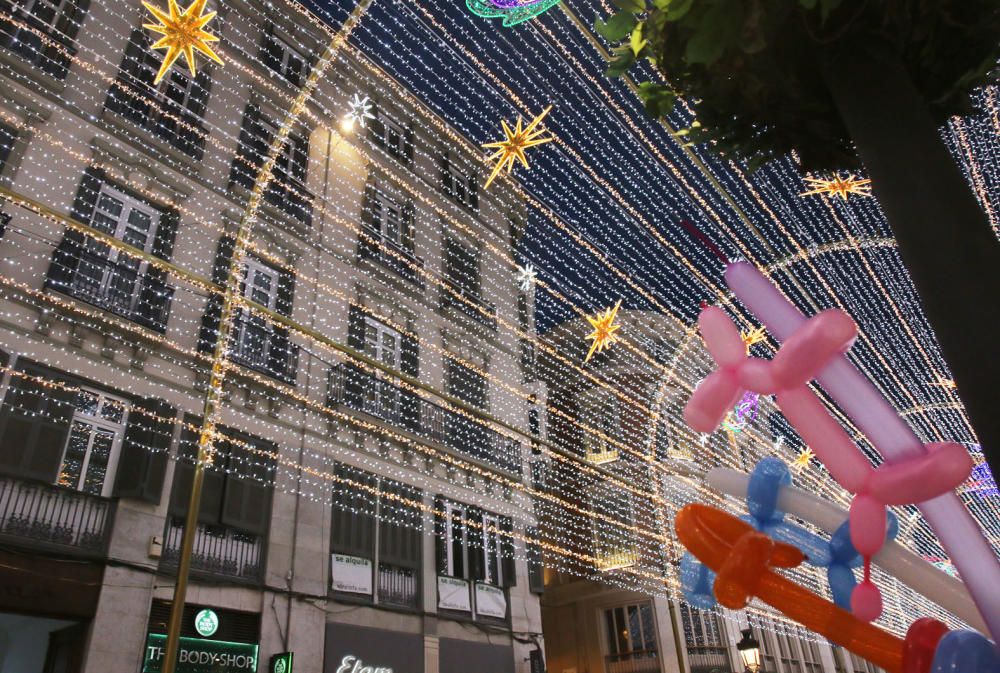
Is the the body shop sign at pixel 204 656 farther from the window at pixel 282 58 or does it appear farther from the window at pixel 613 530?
the window at pixel 613 530

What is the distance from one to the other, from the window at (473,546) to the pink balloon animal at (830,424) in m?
13.2

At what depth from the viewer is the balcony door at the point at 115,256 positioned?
11219 millimetres

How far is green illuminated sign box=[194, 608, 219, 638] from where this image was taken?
10656 millimetres

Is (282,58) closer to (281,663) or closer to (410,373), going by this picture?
(410,373)

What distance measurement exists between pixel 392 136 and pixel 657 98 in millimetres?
17352

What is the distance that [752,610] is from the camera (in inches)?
754

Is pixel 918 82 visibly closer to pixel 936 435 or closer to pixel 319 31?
pixel 319 31

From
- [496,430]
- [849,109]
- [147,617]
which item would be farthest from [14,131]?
[849,109]

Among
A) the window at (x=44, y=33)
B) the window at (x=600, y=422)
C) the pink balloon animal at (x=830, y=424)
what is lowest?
the pink balloon animal at (x=830, y=424)

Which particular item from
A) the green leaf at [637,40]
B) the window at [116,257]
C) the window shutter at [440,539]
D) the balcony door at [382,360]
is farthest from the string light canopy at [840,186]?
the window at [116,257]

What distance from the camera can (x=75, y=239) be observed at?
36.9 feet

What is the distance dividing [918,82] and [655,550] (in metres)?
21.5

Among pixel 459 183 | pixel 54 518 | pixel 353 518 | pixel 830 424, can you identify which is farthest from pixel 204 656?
pixel 459 183

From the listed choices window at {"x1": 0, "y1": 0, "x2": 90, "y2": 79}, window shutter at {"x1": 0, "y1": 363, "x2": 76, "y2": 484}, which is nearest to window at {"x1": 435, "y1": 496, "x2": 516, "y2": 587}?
window shutter at {"x1": 0, "y1": 363, "x2": 76, "y2": 484}
